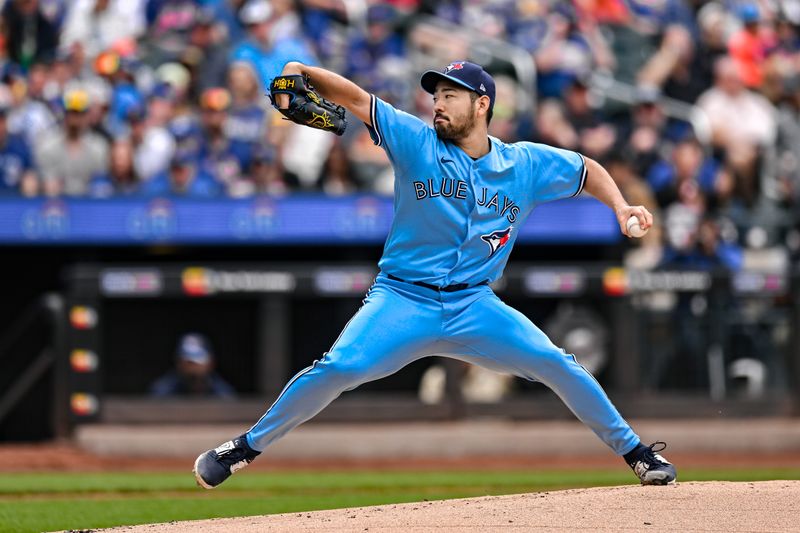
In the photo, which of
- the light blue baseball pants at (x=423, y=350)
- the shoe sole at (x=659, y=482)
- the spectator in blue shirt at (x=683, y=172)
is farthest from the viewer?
the spectator in blue shirt at (x=683, y=172)

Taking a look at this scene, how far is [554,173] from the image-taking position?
6.27 meters

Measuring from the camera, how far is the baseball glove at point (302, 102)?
563cm

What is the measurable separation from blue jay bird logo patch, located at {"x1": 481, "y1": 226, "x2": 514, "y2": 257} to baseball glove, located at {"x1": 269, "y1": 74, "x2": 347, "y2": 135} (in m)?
0.85

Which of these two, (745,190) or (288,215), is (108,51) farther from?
(745,190)

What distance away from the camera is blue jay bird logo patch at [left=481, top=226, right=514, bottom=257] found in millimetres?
6000

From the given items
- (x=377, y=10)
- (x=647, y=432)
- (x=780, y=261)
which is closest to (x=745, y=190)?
(x=780, y=261)

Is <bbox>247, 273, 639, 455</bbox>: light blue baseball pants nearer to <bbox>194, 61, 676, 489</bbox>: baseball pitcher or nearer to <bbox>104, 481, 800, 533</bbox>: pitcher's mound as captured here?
<bbox>194, 61, 676, 489</bbox>: baseball pitcher

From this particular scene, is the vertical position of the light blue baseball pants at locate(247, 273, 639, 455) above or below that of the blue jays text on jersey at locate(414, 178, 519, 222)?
below

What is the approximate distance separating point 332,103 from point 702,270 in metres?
6.69

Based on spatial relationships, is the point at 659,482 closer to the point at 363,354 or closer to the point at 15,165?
the point at 363,354

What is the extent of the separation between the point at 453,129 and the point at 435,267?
23.8 inches

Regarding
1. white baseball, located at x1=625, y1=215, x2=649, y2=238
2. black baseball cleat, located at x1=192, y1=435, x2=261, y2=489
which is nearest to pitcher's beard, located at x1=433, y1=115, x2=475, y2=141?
white baseball, located at x1=625, y1=215, x2=649, y2=238

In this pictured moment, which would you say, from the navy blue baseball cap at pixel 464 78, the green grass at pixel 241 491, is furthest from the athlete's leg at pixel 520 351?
the green grass at pixel 241 491

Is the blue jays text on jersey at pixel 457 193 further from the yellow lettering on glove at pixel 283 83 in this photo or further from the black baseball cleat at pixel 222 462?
the black baseball cleat at pixel 222 462
